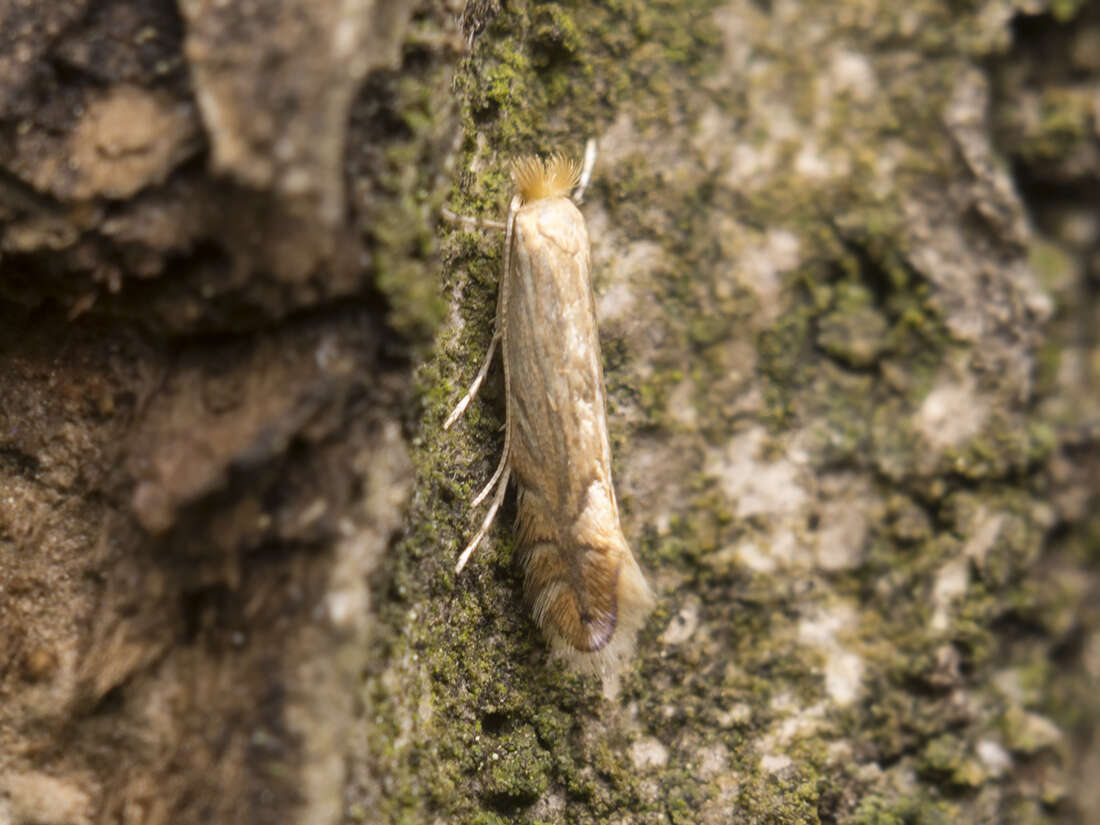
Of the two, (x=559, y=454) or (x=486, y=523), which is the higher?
(x=559, y=454)

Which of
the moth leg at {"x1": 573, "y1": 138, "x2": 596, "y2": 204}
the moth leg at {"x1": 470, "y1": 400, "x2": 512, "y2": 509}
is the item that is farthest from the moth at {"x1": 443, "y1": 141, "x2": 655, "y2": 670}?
the moth leg at {"x1": 573, "y1": 138, "x2": 596, "y2": 204}

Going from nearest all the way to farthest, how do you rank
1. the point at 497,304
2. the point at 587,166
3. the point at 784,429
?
the point at 497,304 → the point at 587,166 → the point at 784,429

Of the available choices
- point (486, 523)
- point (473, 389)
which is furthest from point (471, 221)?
point (486, 523)

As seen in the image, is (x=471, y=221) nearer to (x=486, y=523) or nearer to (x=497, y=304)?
(x=497, y=304)

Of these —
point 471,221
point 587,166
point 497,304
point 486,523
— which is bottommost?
point 486,523

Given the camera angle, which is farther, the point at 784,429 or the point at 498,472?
the point at 784,429

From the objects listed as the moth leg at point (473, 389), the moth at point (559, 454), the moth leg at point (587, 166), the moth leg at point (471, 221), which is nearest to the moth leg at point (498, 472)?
the moth at point (559, 454)
